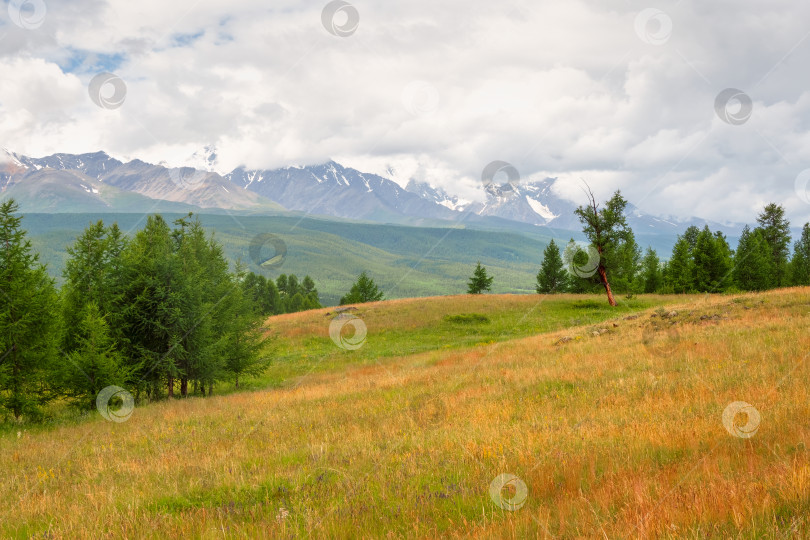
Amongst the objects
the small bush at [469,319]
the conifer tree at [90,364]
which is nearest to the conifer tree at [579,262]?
the small bush at [469,319]

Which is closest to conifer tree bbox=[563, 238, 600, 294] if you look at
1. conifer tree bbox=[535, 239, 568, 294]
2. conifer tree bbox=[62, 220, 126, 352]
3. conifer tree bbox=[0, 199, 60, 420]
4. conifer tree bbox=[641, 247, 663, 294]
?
conifer tree bbox=[535, 239, 568, 294]

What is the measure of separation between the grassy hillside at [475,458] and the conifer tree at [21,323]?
63.8 inches

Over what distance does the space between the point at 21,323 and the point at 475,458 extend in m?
16.7

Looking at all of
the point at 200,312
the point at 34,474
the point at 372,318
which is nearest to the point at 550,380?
the point at 34,474

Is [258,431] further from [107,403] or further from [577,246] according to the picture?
[577,246]

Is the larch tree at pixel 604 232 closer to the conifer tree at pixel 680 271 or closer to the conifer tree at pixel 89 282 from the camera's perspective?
the conifer tree at pixel 680 271

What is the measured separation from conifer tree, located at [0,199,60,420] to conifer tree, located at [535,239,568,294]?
73596mm

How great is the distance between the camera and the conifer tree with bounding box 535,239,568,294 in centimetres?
8006

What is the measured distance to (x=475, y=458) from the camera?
6.07m

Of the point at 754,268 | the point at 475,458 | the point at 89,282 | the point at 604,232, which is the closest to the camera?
the point at 475,458

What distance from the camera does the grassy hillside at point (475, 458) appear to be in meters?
3.88

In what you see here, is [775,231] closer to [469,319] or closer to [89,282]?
[469,319]

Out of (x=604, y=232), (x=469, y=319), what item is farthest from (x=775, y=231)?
(x=469, y=319)

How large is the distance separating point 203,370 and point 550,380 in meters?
16.4
